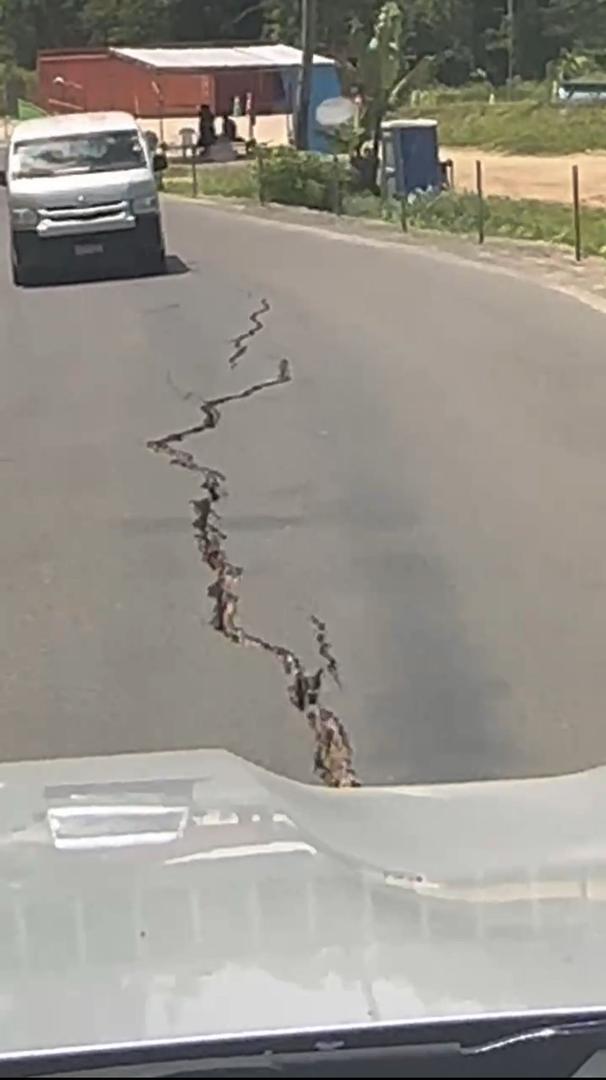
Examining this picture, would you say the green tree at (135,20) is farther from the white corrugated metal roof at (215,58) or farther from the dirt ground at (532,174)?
the dirt ground at (532,174)

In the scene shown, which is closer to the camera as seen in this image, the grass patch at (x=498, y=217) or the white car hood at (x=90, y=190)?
the white car hood at (x=90, y=190)

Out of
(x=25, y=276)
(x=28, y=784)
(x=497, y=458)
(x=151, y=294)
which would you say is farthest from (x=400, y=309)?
(x=28, y=784)

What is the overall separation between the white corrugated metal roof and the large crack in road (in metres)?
55.6

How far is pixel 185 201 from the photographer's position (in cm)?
4038

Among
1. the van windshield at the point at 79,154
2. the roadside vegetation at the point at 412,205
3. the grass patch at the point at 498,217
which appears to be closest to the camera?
the van windshield at the point at 79,154

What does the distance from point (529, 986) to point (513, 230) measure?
88.4 feet

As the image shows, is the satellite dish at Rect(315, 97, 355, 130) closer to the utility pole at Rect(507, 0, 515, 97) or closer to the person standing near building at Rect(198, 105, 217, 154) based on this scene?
the person standing near building at Rect(198, 105, 217, 154)

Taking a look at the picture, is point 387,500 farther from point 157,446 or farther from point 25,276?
point 25,276

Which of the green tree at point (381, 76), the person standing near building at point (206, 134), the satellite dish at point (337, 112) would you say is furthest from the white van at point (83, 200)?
the person standing near building at point (206, 134)

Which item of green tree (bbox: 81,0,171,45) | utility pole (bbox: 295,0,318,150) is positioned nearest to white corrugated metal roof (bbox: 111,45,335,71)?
utility pole (bbox: 295,0,318,150)

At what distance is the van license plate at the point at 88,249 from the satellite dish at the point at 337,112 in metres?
14.1

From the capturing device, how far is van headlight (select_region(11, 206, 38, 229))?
24562mm

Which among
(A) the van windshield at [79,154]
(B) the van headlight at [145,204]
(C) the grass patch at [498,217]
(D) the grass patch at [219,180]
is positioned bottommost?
(C) the grass patch at [498,217]

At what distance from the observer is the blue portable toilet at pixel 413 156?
3547 cm
